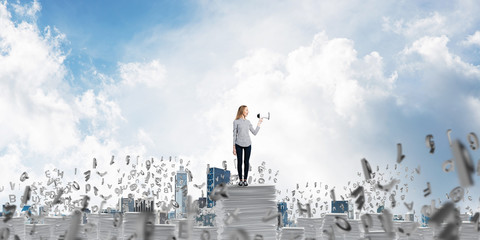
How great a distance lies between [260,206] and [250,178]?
4.78 feet

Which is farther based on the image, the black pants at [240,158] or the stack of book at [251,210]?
the black pants at [240,158]

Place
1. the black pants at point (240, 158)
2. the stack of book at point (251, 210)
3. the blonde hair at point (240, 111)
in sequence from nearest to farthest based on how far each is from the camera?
the stack of book at point (251, 210)
the black pants at point (240, 158)
the blonde hair at point (240, 111)

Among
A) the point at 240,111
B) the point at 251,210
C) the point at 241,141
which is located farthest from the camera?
the point at 240,111

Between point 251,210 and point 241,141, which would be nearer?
point 251,210

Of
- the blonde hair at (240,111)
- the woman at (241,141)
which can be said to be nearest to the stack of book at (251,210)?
the woman at (241,141)

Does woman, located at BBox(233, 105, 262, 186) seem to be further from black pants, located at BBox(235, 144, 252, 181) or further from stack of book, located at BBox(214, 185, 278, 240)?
stack of book, located at BBox(214, 185, 278, 240)

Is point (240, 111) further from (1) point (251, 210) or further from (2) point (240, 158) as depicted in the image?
(1) point (251, 210)

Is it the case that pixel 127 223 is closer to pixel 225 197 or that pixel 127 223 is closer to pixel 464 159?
pixel 225 197

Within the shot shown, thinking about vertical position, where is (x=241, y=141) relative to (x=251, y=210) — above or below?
above

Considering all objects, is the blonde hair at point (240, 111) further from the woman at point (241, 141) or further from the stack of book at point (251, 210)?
the stack of book at point (251, 210)

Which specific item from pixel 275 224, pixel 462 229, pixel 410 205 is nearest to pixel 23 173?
pixel 275 224

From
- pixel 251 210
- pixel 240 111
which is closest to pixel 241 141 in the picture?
pixel 240 111

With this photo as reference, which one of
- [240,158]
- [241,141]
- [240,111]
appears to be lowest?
[240,158]

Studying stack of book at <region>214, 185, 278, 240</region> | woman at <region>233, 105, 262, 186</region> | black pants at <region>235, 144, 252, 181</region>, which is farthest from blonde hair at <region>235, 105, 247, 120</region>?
stack of book at <region>214, 185, 278, 240</region>
